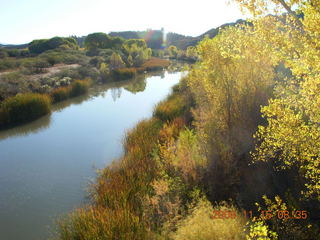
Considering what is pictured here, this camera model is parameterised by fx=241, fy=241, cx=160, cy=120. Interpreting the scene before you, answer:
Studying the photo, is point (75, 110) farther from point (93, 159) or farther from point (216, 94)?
point (216, 94)

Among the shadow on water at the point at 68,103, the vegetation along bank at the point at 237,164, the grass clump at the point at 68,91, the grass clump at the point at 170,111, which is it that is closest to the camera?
the vegetation along bank at the point at 237,164

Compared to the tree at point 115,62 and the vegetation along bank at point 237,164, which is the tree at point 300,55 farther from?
the tree at point 115,62

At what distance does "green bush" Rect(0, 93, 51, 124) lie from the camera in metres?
13.5

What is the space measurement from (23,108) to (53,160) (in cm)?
666

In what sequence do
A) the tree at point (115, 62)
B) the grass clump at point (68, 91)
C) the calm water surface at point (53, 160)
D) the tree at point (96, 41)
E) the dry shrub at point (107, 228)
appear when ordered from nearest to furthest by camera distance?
the dry shrub at point (107, 228), the calm water surface at point (53, 160), the grass clump at point (68, 91), the tree at point (115, 62), the tree at point (96, 41)

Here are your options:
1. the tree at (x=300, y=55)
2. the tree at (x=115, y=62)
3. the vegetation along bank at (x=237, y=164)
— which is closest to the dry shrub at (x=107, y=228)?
the vegetation along bank at (x=237, y=164)

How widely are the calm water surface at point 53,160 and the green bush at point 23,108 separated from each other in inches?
23.7

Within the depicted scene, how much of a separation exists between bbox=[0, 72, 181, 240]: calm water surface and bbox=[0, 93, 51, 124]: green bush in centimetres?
60

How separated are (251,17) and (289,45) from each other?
77 cm

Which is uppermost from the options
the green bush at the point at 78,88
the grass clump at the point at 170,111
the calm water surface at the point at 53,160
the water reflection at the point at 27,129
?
the green bush at the point at 78,88

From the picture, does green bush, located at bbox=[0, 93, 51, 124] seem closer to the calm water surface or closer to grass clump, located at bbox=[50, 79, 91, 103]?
the calm water surface

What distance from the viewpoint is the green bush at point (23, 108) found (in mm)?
13496

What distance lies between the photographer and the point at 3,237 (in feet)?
18.5

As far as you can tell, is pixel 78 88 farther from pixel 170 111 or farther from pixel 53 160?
pixel 53 160
